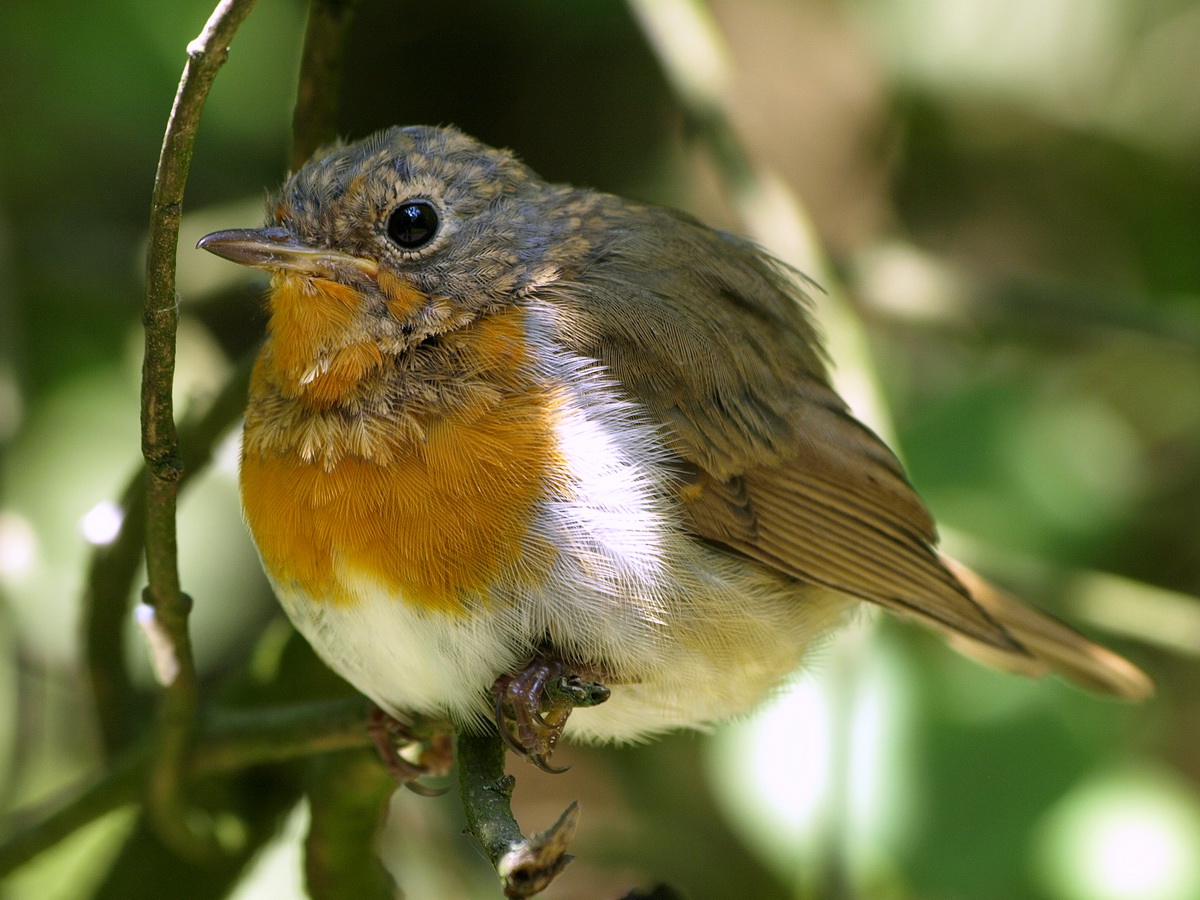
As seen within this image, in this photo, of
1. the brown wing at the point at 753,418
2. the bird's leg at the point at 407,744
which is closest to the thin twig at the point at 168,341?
the bird's leg at the point at 407,744

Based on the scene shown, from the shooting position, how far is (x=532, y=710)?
7.89 feet

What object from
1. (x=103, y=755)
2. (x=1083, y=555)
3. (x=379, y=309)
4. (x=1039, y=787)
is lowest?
(x=103, y=755)

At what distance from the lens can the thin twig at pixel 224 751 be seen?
258 cm

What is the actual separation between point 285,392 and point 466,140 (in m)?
0.74

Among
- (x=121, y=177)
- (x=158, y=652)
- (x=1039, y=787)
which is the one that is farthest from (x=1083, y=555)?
(x=121, y=177)

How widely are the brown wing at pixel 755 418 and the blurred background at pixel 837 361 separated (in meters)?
0.41

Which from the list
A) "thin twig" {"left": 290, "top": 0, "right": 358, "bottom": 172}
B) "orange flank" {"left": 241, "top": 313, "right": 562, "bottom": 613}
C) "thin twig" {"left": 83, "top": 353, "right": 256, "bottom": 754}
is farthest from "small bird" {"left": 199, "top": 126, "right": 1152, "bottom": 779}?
"thin twig" {"left": 83, "top": 353, "right": 256, "bottom": 754}

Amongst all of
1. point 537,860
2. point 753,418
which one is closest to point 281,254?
point 753,418

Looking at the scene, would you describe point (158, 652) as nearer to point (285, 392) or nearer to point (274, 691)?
point (285, 392)

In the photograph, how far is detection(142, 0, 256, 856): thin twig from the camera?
1.76m

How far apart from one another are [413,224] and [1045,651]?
6.56 ft

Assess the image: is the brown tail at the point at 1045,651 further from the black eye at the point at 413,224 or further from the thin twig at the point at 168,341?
the thin twig at the point at 168,341

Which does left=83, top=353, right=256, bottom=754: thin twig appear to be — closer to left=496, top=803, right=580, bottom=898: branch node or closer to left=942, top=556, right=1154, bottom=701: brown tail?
left=496, top=803, right=580, bottom=898: branch node

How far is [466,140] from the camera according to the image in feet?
9.94
